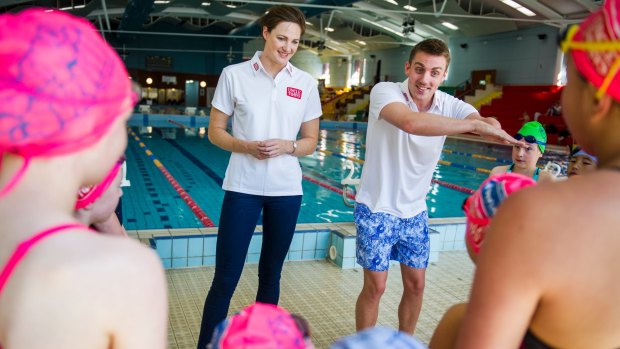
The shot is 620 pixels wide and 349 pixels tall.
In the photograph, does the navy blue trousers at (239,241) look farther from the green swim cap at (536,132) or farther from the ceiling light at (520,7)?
the ceiling light at (520,7)

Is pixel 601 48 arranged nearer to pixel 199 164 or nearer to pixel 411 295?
pixel 411 295

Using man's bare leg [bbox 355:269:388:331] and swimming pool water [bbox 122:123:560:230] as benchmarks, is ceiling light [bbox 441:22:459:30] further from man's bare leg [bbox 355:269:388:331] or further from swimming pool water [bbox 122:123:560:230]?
man's bare leg [bbox 355:269:388:331]

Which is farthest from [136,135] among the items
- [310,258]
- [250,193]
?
[250,193]

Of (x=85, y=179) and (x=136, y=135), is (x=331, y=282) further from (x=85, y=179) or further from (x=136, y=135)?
(x=136, y=135)

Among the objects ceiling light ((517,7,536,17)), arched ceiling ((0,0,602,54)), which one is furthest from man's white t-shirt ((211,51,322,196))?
ceiling light ((517,7,536,17))

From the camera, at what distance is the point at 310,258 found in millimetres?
4254

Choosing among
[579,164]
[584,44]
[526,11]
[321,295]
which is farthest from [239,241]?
[526,11]

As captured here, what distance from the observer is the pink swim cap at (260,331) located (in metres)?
0.68

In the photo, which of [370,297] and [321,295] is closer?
[370,297]

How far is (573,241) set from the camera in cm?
73

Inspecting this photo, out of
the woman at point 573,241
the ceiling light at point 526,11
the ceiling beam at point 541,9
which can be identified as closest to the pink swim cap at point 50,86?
the woman at point 573,241

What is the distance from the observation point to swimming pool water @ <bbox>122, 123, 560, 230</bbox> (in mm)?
6277

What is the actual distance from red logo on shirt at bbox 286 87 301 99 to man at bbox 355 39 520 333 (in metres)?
0.38

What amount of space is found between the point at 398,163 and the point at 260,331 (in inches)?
70.0
